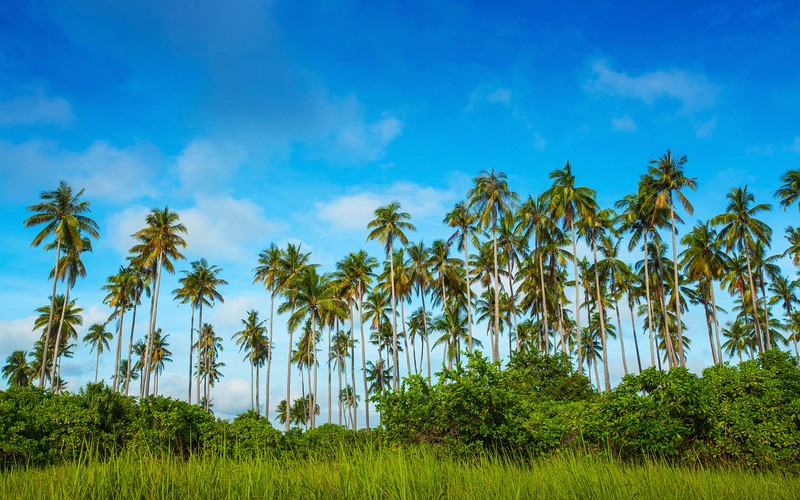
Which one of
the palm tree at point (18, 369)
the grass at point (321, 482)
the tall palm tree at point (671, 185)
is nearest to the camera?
the grass at point (321, 482)

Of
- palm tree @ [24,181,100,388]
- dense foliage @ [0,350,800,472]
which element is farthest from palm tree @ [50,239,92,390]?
dense foliage @ [0,350,800,472]

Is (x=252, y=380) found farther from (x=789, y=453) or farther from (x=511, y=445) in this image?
(x=789, y=453)

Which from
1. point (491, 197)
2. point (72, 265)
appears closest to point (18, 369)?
point (72, 265)

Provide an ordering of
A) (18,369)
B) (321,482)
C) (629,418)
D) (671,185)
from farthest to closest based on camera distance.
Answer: (18,369), (671,185), (629,418), (321,482)

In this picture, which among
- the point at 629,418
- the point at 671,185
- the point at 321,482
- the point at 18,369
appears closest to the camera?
the point at 321,482

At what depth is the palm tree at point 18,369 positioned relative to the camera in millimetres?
73188

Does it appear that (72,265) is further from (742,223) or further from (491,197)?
(742,223)

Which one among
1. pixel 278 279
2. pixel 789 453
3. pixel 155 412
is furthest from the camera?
pixel 278 279

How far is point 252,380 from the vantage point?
66500 millimetres

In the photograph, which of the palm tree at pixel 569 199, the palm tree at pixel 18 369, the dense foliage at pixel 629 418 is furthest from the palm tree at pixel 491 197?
the palm tree at pixel 18 369

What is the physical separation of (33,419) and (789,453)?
2519 cm

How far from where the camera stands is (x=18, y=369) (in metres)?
73.4

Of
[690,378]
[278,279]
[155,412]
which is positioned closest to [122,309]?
[278,279]

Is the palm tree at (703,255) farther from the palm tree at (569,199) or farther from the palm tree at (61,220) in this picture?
the palm tree at (61,220)
